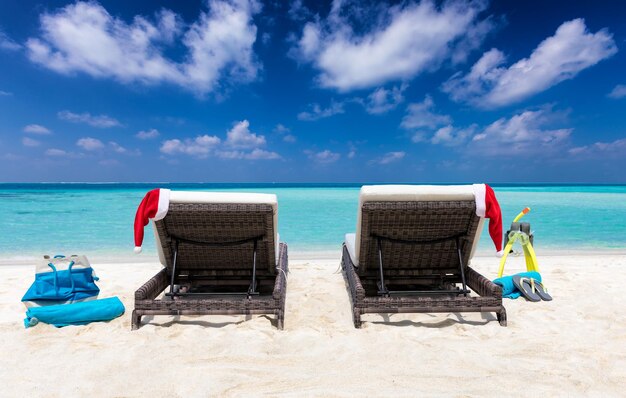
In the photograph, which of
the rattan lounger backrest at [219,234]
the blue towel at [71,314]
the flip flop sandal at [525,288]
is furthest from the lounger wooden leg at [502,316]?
the blue towel at [71,314]

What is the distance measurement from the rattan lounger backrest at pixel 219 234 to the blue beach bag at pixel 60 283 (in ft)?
2.55

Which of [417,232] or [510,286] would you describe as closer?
[417,232]

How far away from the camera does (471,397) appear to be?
176 cm

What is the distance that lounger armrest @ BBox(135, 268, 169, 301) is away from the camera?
2.61m

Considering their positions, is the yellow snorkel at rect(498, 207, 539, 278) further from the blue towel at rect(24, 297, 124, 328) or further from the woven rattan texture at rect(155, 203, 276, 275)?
the blue towel at rect(24, 297, 124, 328)

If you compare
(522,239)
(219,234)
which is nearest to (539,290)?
(522,239)

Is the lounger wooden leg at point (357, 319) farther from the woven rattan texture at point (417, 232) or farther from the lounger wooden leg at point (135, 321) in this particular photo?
the lounger wooden leg at point (135, 321)

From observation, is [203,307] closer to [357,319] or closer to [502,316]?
[357,319]

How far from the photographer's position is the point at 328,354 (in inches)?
87.4

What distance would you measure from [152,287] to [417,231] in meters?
2.38

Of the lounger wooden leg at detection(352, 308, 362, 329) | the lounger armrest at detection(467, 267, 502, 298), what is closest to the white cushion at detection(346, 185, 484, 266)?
the lounger armrest at detection(467, 267, 502, 298)

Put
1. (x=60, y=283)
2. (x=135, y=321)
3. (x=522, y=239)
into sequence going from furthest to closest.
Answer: (x=522, y=239) < (x=60, y=283) < (x=135, y=321)

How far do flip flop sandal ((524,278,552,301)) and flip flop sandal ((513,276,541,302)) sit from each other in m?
0.03

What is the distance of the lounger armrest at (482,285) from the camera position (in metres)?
2.65
